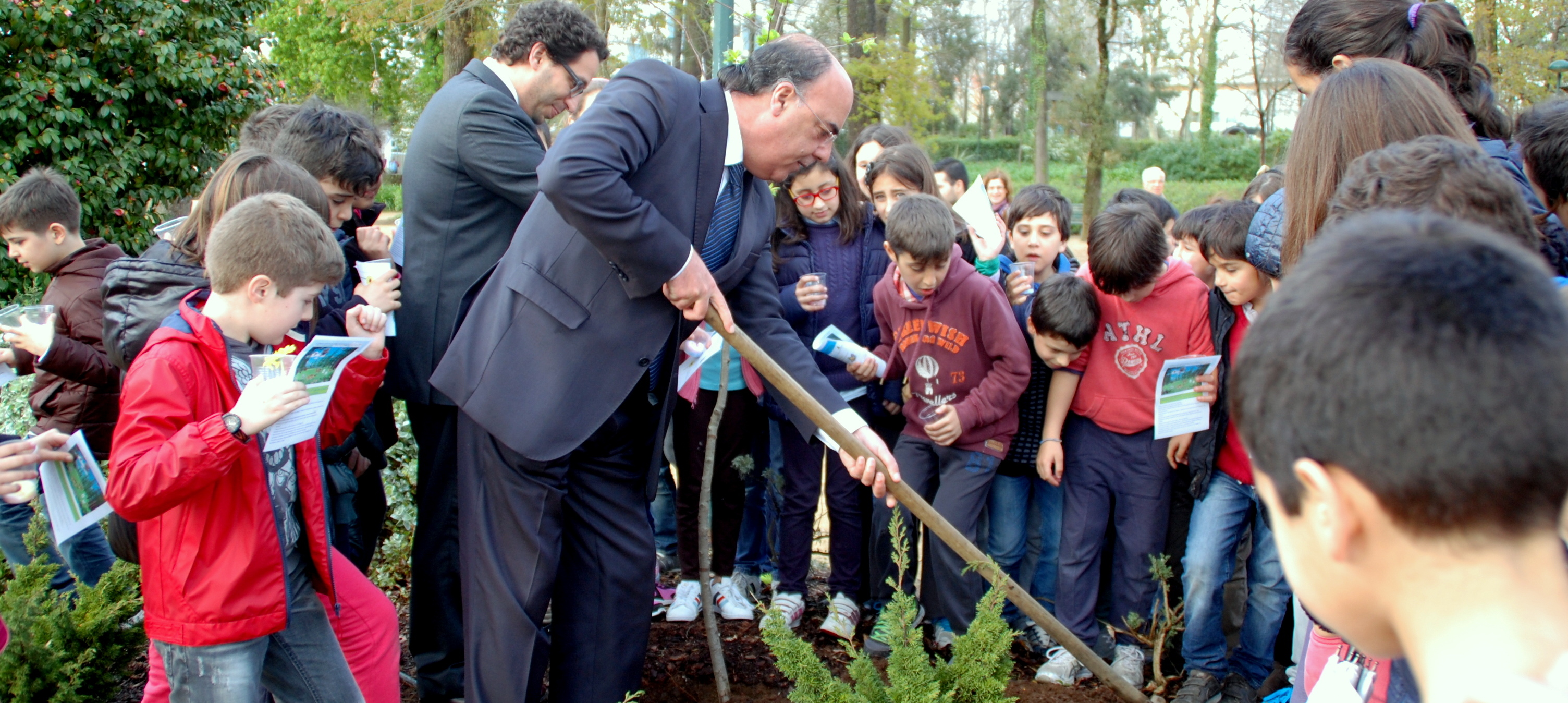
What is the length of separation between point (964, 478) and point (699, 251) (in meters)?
1.44

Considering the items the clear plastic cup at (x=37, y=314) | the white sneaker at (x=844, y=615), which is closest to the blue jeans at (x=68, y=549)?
the clear plastic cup at (x=37, y=314)

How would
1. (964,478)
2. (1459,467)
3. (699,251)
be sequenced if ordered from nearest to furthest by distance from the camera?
(1459,467) → (699,251) → (964,478)

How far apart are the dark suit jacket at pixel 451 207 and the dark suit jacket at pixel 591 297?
429mm

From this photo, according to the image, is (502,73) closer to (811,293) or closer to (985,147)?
(811,293)

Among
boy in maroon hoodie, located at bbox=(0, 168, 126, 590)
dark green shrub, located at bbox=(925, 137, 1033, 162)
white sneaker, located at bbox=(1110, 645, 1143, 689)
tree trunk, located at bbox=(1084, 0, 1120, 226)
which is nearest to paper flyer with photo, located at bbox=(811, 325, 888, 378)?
white sneaker, located at bbox=(1110, 645, 1143, 689)

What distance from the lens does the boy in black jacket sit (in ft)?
10.5

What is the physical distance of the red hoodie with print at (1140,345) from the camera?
3396mm

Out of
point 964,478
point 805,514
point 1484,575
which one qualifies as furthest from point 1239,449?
point 1484,575

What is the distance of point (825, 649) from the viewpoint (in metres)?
3.65

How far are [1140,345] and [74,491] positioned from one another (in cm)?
312

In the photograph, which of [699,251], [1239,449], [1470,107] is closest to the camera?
[1470,107]

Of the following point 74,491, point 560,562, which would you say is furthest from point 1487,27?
point 74,491

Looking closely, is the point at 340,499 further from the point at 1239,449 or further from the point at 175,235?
the point at 1239,449

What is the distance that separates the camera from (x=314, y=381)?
2.22 metres
